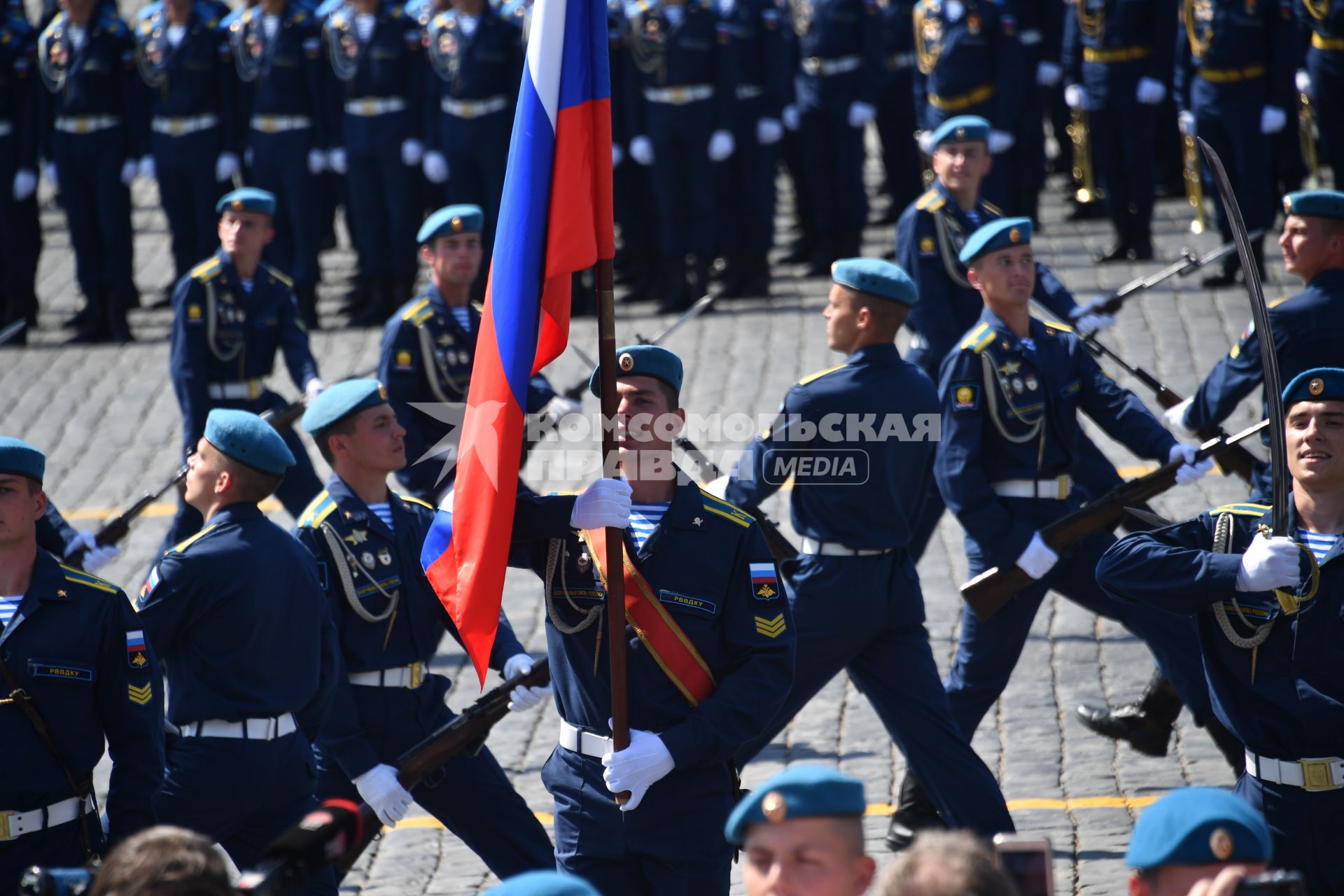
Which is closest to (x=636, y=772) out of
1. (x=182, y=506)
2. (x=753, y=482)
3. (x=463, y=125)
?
(x=753, y=482)

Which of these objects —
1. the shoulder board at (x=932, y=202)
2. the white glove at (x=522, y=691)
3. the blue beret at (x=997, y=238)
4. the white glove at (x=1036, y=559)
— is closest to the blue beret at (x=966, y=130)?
the shoulder board at (x=932, y=202)

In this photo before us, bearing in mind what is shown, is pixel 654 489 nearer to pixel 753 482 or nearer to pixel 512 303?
pixel 512 303

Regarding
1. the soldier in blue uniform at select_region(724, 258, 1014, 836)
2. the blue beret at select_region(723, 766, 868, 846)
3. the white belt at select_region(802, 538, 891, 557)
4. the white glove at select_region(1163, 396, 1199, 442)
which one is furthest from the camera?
the white glove at select_region(1163, 396, 1199, 442)

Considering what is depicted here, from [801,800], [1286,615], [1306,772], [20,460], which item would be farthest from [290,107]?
[801,800]

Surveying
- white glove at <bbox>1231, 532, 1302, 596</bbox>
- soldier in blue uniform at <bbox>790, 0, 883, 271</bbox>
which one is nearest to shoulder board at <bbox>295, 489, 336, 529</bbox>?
white glove at <bbox>1231, 532, 1302, 596</bbox>

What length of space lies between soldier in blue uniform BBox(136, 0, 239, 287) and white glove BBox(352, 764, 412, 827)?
31.9ft

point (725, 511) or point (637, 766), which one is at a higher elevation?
point (725, 511)

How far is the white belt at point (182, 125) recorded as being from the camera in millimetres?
14297

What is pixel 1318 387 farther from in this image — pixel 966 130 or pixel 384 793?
pixel 966 130

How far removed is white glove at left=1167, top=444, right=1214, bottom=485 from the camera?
6938mm

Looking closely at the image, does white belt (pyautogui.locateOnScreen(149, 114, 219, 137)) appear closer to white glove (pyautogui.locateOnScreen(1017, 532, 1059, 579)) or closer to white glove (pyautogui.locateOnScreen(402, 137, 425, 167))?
white glove (pyautogui.locateOnScreen(402, 137, 425, 167))

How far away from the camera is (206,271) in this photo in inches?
375

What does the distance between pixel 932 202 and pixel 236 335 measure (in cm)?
376

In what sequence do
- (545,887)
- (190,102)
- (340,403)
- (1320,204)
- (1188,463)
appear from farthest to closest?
(190,102) → (1320,204) → (1188,463) → (340,403) → (545,887)
